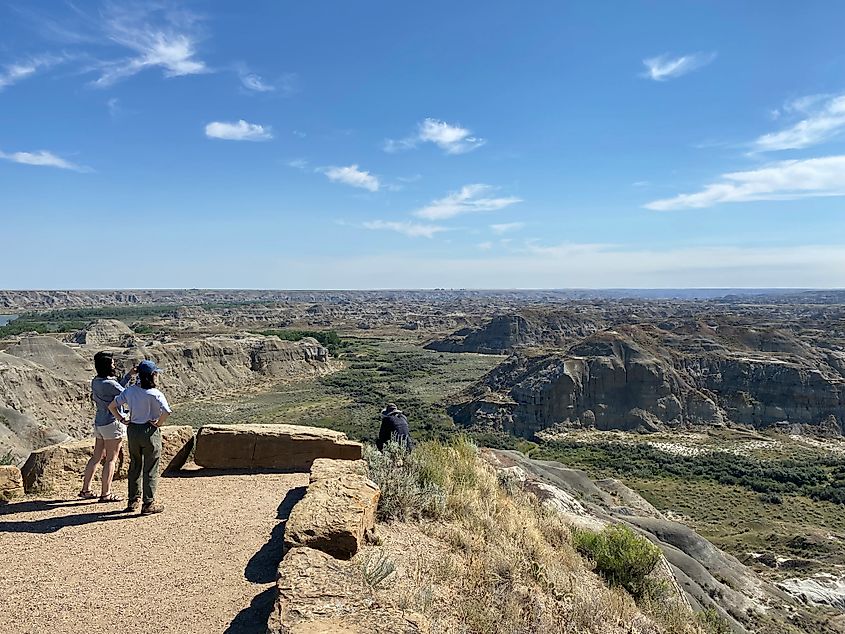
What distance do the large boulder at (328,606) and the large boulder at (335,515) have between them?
43 cm

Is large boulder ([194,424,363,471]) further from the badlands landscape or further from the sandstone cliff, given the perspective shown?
the sandstone cliff

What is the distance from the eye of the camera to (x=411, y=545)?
6137 millimetres

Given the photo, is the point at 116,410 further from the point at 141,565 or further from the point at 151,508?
the point at 141,565

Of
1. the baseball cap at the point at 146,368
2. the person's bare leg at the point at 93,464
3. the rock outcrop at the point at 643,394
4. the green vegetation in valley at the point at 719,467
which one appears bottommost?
the green vegetation in valley at the point at 719,467

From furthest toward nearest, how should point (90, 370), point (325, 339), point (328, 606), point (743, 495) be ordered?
1. point (325, 339)
2. point (90, 370)
3. point (743, 495)
4. point (328, 606)

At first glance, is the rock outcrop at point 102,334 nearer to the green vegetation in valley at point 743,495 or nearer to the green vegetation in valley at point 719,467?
the green vegetation in valley at point 719,467

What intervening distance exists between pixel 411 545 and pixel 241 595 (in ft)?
6.24

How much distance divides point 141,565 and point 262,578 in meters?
1.19

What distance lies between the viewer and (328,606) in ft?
12.6

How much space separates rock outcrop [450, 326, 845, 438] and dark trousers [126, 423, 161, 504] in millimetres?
41278

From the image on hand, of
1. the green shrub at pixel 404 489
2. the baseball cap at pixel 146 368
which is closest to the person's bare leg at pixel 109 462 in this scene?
the baseball cap at pixel 146 368

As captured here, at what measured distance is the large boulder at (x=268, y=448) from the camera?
920 cm

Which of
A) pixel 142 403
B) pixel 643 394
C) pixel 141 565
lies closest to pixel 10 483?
pixel 142 403

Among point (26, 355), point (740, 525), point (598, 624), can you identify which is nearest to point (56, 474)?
point (598, 624)
